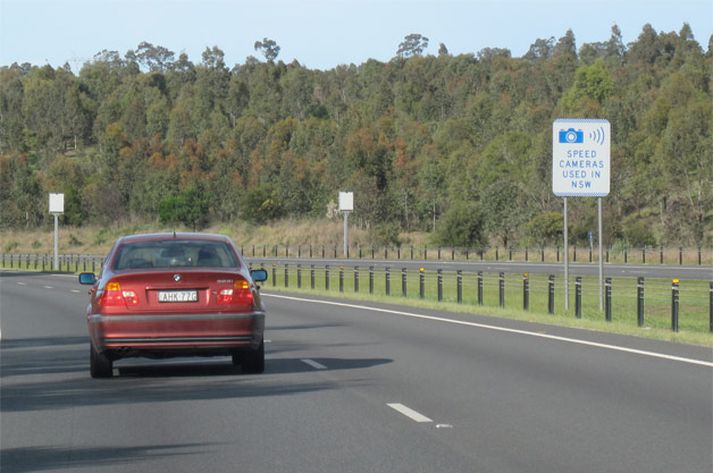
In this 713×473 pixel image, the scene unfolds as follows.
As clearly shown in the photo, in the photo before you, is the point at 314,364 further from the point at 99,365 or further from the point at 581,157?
the point at 581,157

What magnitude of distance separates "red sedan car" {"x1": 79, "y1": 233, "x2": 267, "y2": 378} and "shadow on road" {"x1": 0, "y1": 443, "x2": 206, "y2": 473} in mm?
4722

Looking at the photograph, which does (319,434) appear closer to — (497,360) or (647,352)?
(497,360)

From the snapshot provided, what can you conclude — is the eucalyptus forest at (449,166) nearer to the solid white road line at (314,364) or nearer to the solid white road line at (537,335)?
the solid white road line at (537,335)

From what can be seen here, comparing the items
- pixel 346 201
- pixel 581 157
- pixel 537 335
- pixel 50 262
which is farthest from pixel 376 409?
pixel 50 262

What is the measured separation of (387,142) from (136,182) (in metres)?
28.6

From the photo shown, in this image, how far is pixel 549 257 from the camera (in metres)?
76.0

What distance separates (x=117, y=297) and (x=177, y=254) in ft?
3.87

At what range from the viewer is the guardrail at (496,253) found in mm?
69812

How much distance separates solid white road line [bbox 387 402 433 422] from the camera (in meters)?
12.3

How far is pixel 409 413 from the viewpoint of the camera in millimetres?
12734

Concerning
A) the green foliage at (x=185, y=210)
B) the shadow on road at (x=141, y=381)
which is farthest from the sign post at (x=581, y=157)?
the green foliage at (x=185, y=210)

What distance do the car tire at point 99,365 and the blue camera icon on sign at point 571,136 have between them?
18045mm

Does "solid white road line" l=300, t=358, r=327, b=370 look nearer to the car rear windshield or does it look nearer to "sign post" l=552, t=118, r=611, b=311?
the car rear windshield

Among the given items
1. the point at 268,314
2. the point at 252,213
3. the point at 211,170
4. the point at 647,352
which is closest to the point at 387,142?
the point at 211,170
